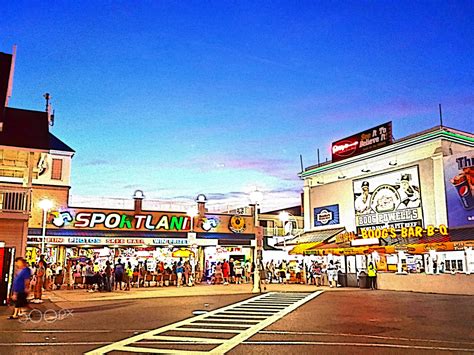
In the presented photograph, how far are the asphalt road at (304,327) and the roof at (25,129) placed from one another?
6.44 meters

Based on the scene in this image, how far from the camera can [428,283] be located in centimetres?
2461

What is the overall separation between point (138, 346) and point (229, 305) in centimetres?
849

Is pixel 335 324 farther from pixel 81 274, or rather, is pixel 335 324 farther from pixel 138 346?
pixel 81 274

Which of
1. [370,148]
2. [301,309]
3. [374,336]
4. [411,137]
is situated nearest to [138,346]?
[374,336]

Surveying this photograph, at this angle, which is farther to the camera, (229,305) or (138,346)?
Answer: (229,305)

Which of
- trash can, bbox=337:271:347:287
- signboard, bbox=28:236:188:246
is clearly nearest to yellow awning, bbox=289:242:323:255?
trash can, bbox=337:271:347:287

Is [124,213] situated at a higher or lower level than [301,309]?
higher

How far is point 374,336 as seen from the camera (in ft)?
34.9

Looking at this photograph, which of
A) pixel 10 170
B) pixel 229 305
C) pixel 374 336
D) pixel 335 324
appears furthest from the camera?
pixel 10 170

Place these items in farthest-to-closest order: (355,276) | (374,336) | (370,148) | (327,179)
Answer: (327,179)
(370,148)
(355,276)
(374,336)

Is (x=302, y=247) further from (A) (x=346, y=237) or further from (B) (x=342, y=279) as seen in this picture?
(B) (x=342, y=279)

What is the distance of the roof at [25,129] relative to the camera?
19.6m

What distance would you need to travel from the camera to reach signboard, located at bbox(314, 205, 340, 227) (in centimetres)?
3519

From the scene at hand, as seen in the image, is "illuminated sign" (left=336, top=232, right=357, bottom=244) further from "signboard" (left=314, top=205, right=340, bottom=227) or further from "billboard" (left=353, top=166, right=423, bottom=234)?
"signboard" (left=314, top=205, right=340, bottom=227)
